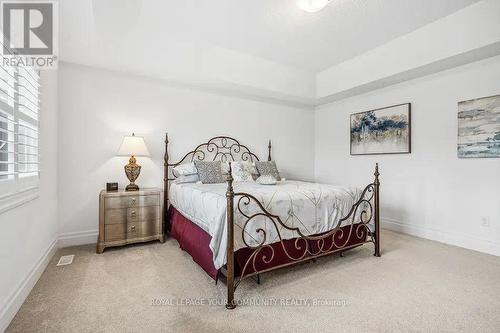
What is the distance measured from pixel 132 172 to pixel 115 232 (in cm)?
77

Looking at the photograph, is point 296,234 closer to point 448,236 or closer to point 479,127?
point 448,236

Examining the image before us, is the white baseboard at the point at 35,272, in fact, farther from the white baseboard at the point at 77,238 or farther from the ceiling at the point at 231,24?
the ceiling at the point at 231,24

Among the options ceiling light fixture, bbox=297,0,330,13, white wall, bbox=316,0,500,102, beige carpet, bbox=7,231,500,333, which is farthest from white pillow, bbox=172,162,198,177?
white wall, bbox=316,0,500,102

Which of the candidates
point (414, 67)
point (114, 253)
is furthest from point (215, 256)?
point (414, 67)

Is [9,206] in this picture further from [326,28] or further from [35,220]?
[326,28]

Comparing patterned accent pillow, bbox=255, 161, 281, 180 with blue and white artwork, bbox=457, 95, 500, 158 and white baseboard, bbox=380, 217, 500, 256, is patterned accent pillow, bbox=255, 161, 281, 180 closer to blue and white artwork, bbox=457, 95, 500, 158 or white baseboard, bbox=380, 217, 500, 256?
white baseboard, bbox=380, 217, 500, 256

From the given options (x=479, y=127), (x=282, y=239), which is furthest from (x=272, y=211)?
(x=479, y=127)

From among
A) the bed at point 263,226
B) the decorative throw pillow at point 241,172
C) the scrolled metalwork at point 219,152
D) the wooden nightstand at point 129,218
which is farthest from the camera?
the scrolled metalwork at point 219,152

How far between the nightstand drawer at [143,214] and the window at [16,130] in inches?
40.0

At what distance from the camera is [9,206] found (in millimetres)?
1648

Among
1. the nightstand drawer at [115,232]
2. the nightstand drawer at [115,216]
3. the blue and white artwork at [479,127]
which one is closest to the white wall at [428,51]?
the blue and white artwork at [479,127]

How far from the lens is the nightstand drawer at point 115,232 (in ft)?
9.51

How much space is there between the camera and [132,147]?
319cm

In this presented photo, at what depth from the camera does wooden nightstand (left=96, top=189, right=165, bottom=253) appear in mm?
2883
